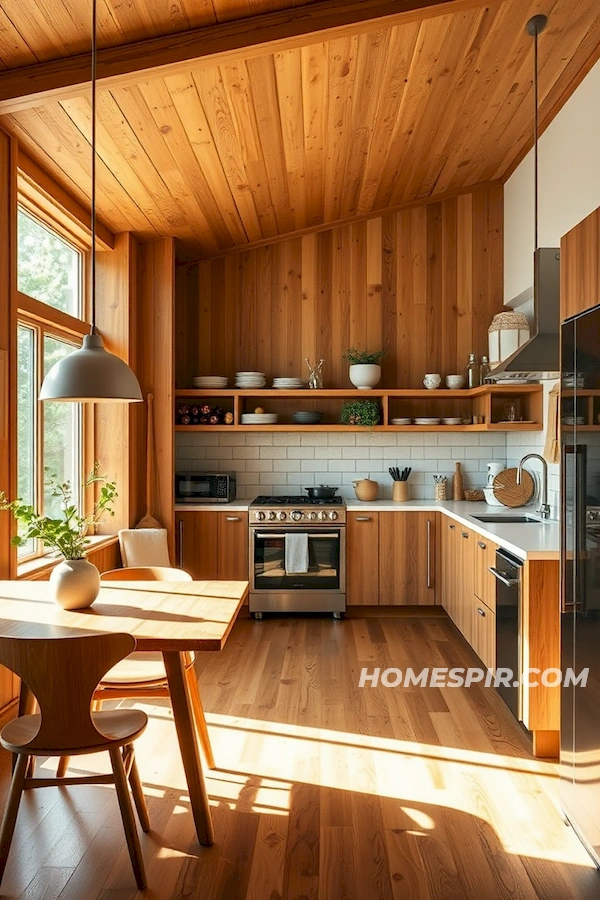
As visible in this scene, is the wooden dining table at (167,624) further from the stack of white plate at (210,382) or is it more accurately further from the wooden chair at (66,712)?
the stack of white plate at (210,382)

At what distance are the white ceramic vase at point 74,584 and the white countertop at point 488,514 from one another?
1828 millimetres

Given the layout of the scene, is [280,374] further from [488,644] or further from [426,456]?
[488,644]

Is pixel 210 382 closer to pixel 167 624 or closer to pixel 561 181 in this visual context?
pixel 561 181

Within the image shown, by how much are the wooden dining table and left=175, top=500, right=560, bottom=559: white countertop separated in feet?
4.38

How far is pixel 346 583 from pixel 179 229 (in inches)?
115

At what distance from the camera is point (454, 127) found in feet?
15.5

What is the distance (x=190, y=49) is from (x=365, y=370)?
125 inches

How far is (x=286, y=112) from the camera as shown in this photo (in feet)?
12.8

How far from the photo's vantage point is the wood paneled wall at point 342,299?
243 inches

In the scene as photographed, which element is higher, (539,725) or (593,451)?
(593,451)

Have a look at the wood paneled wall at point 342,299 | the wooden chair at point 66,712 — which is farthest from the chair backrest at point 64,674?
the wood paneled wall at point 342,299

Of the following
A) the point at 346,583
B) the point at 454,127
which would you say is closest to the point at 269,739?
the point at 346,583

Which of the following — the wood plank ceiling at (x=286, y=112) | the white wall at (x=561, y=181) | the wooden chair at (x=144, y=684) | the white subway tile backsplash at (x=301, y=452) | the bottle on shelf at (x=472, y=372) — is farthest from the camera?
the white subway tile backsplash at (x=301, y=452)

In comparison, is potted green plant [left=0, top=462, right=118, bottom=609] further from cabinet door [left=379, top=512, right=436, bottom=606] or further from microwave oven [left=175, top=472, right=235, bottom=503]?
cabinet door [left=379, top=512, right=436, bottom=606]
